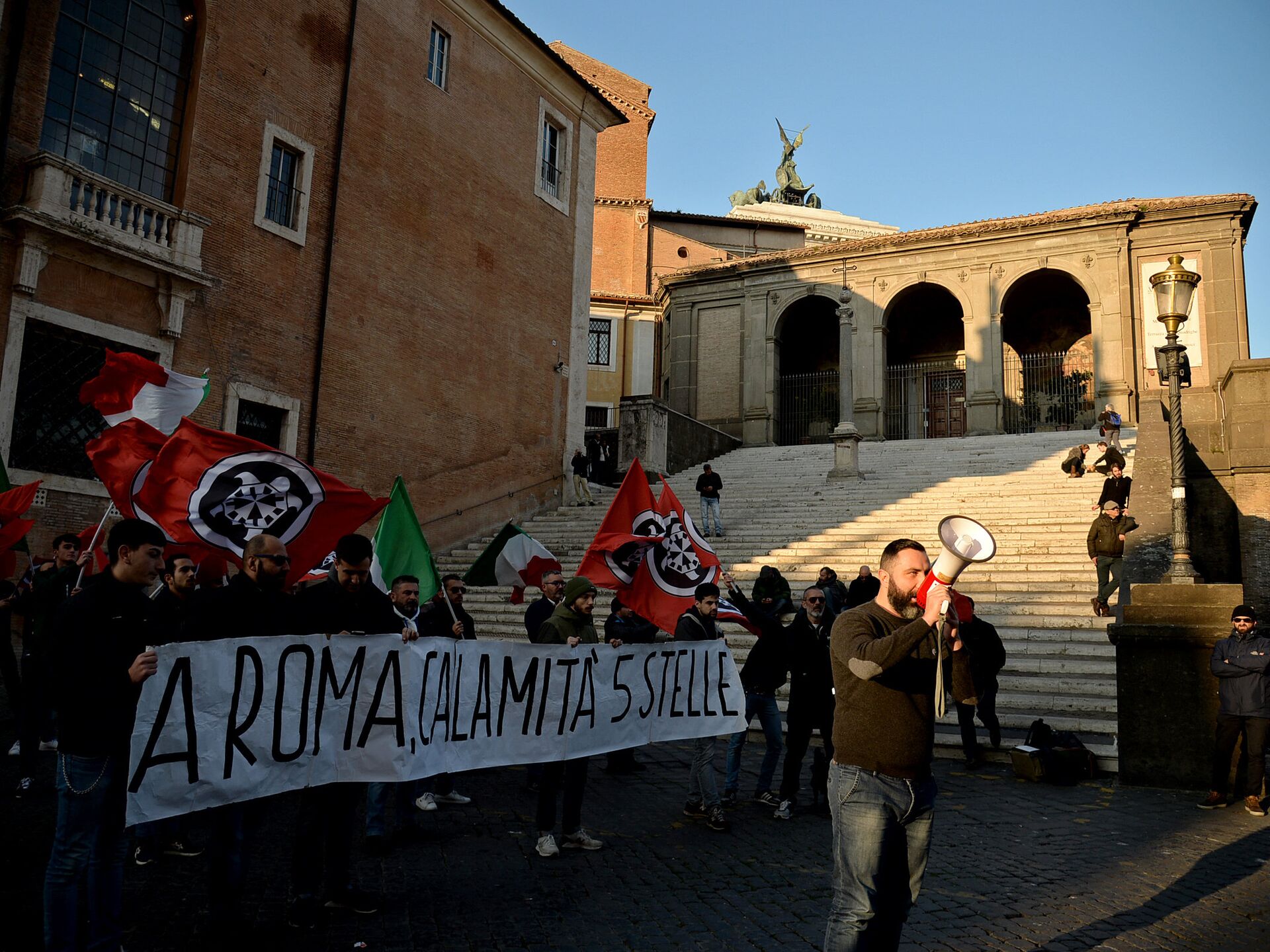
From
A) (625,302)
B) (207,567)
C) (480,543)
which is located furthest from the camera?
(625,302)

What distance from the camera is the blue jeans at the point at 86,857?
4.05 m

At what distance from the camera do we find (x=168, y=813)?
4.50 m

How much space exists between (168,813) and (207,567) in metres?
2.95

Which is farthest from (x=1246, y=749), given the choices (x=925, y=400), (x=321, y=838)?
(x=925, y=400)

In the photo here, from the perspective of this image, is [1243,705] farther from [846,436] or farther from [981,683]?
[846,436]

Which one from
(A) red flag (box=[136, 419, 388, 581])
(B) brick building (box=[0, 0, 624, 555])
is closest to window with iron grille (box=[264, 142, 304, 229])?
(B) brick building (box=[0, 0, 624, 555])

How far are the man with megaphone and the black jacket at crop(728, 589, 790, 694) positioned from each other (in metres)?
4.20

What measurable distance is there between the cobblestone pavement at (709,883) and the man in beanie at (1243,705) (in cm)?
33

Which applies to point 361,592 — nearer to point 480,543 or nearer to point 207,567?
point 207,567

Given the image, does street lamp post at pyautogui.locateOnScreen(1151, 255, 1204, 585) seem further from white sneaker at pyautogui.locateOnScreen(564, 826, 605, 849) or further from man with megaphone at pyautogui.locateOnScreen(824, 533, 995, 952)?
man with megaphone at pyautogui.locateOnScreen(824, 533, 995, 952)

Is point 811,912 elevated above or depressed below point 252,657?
below

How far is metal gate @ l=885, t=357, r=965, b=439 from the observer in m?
33.0

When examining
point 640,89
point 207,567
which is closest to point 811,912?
point 207,567

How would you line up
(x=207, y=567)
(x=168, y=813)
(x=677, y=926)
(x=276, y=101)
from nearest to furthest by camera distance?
1. (x=168, y=813)
2. (x=677, y=926)
3. (x=207, y=567)
4. (x=276, y=101)
